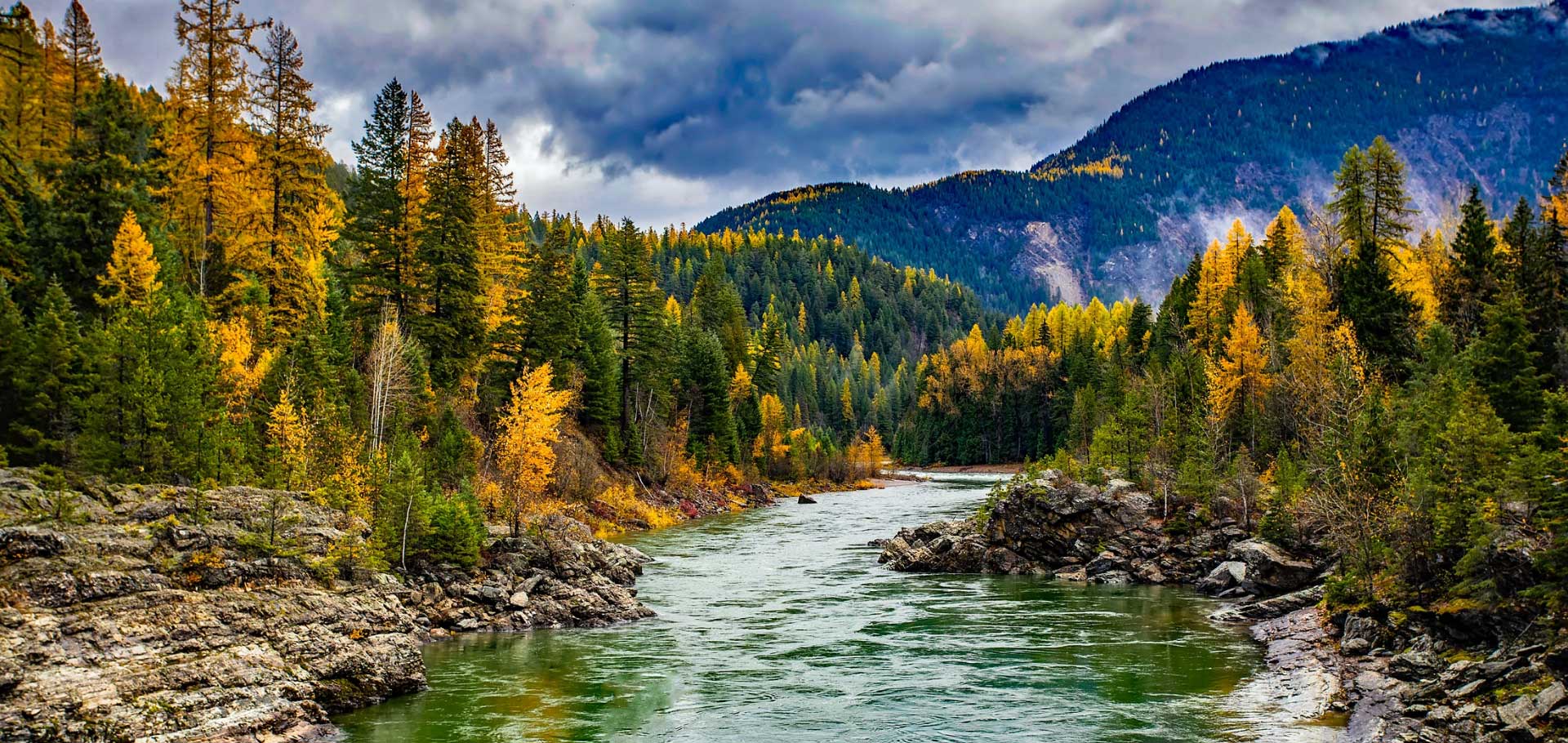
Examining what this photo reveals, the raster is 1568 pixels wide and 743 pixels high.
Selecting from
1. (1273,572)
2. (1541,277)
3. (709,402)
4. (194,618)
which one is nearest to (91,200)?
(194,618)

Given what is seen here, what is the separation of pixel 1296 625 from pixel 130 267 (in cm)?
4084

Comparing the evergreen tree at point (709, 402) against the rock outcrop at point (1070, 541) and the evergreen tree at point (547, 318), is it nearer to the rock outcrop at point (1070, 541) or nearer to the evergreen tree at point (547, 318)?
the evergreen tree at point (547, 318)

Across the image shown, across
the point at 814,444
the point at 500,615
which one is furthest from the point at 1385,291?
the point at 814,444

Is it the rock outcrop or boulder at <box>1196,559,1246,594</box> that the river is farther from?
the rock outcrop

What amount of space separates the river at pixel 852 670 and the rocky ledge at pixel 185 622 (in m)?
1.57

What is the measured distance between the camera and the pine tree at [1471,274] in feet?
142

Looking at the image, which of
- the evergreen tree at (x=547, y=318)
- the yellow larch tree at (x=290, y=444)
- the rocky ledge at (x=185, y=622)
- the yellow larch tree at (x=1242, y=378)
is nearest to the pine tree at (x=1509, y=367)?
the yellow larch tree at (x=1242, y=378)

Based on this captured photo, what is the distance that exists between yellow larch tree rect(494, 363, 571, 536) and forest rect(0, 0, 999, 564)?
6.7 inches

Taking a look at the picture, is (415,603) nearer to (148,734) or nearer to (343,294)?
(148,734)

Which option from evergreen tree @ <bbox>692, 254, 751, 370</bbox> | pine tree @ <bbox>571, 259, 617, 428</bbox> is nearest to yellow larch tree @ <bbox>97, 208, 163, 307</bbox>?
pine tree @ <bbox>571, 259, 617, 428</bbox>

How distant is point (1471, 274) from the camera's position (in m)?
44.6

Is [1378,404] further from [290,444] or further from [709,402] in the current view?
[709,402]

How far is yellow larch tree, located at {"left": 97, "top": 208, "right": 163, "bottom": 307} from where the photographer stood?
3183 centimetres

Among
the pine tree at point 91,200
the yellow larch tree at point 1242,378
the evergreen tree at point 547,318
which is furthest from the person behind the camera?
the evergreen tree at point 547,318
